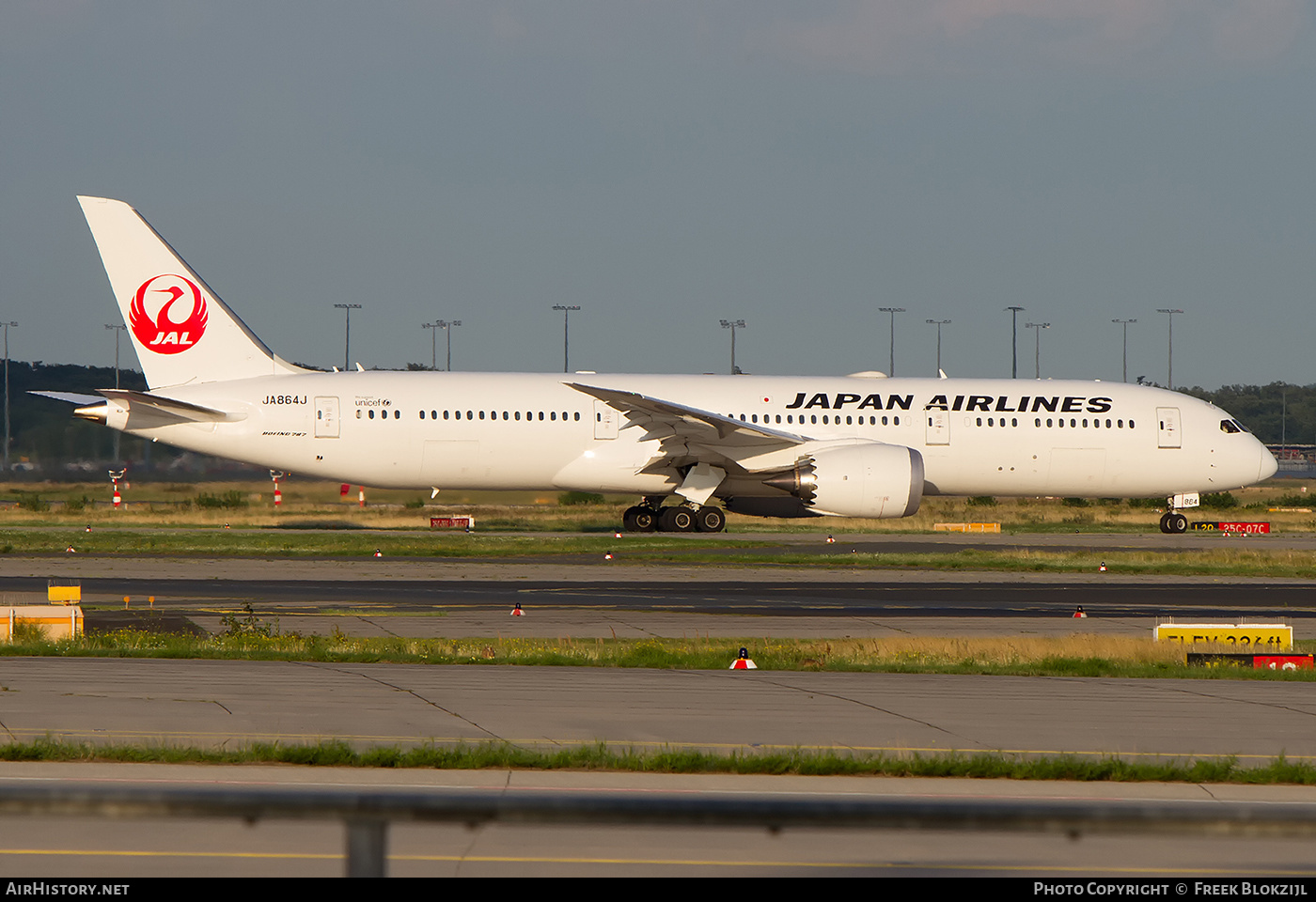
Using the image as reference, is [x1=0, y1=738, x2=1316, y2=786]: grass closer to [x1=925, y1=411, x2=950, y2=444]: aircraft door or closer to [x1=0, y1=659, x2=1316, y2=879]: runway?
[x1=0, y1=659, x2=1316, y2=879]: runway

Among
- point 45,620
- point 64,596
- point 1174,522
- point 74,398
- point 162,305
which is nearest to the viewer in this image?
point 45,620

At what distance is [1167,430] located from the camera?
37875 millimetres

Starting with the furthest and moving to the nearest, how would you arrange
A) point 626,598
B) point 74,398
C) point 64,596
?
1. point 74,398
2. point 626,598
3. point 64,596

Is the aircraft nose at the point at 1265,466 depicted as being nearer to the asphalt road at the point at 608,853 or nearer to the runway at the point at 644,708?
the runway at the point at 644,708

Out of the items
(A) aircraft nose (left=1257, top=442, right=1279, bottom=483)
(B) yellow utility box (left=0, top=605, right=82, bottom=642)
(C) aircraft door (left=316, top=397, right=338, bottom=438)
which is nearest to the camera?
(B) yellow utility box (left=0, top=605, right=82, bottom=642)

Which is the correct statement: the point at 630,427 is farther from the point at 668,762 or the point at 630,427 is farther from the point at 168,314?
the point at 668,762

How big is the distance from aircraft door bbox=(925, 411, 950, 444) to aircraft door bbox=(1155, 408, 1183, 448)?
6.31m

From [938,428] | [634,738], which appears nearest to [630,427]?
[938,428]

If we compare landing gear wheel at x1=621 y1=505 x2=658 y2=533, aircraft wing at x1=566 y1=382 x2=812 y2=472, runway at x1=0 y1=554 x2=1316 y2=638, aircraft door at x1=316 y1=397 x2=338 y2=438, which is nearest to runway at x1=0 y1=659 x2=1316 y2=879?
runway at x1=0 y1=554 x2=1316 y2=638

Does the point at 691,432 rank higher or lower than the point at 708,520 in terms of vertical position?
higher

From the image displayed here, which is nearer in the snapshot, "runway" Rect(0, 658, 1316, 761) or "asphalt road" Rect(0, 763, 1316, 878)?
"asphalt road" Rect(0, 763, 1316, 878)

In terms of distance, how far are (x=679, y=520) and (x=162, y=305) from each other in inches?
575

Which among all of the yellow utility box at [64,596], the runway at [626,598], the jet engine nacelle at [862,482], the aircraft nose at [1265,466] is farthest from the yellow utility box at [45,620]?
the aircraft nose at [1265,466]

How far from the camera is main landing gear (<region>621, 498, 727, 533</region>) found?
36344mm
